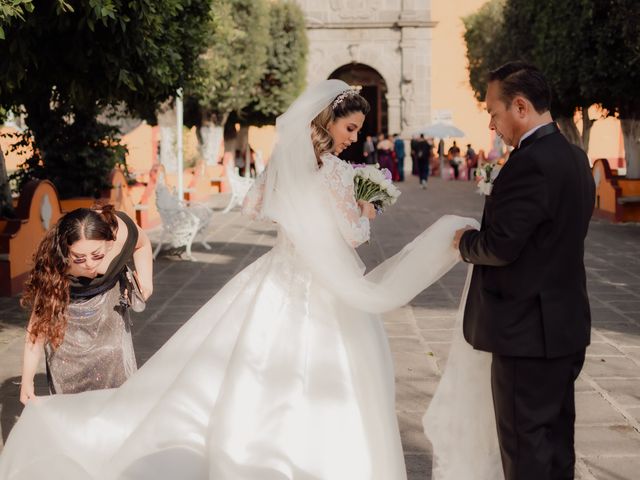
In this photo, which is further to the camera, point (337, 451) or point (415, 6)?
point (415, 6)

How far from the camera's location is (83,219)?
12.4ft

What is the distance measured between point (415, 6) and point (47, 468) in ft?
110

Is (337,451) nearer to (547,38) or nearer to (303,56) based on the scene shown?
(547,38)

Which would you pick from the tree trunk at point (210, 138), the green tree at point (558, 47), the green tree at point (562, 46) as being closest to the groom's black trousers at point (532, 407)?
the green tree at point (562, 46)

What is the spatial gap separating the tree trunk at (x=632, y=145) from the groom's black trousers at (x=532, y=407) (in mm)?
14267

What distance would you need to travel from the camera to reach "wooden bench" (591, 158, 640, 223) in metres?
16.0

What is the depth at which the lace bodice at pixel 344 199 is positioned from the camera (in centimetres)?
411

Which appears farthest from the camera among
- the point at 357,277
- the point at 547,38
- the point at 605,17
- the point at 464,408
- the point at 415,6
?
the point at 415,6

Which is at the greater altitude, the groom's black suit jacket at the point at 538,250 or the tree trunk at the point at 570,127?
the tree trunk at the point at 570,127

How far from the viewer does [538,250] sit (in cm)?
325

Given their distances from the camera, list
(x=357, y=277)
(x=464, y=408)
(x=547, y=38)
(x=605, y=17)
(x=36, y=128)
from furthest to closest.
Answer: (x=547, y=38) < (x=605, y=17) < (x=36, y=128) < (x=357, y=277) < (x=464, y=408)

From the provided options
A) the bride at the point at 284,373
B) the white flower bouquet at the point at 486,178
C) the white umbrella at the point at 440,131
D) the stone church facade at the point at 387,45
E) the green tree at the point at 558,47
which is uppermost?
the stone church facade at the point at 387,45

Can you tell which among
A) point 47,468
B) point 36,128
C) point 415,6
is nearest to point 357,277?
point 47,468

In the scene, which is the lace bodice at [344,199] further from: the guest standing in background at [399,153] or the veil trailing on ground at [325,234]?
the guest standing in background at [399,153]
